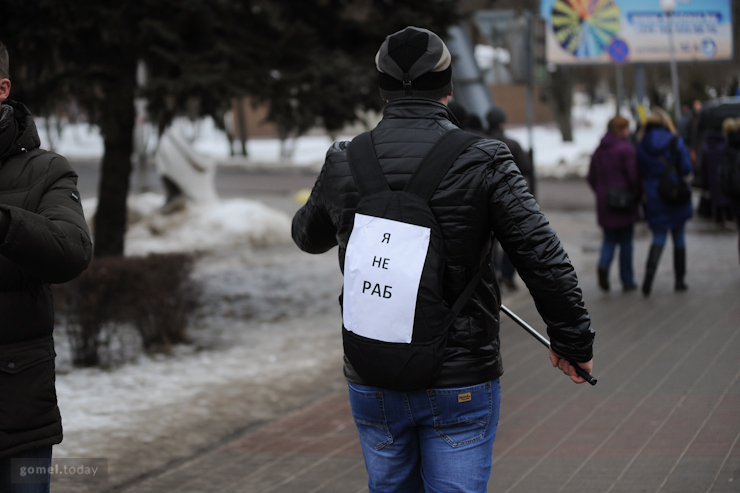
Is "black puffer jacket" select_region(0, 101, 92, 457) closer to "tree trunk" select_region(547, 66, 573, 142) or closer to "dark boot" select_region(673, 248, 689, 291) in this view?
"dark boot" select_region(673, 248, 689, 291)

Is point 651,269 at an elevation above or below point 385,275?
below

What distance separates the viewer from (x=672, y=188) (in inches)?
345

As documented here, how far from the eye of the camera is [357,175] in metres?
2.57

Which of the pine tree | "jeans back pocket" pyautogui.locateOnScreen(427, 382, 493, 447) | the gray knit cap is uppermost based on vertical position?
the pine tree

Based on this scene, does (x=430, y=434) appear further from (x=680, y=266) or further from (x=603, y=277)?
(x=680, y=266)

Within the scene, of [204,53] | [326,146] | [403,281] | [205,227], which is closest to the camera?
[403,281]

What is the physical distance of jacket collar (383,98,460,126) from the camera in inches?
102

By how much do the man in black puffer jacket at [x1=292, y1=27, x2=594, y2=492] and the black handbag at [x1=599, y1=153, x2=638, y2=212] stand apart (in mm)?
6642

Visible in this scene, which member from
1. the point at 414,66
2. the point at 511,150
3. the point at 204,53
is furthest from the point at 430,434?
the point at 511,150

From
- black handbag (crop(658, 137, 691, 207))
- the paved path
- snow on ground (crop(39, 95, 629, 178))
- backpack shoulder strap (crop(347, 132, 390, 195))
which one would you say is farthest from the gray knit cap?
snow on ground (crop(39, 95, 629, 178))

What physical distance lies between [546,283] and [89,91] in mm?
6393

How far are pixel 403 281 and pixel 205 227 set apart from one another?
12.3 meters

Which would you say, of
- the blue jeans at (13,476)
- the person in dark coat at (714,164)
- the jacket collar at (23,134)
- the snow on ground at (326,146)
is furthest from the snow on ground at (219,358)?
the snow on ground at (326,146)

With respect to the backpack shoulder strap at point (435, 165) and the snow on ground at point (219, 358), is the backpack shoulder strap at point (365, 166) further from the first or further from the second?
the snow on ground at point (219, 358)
